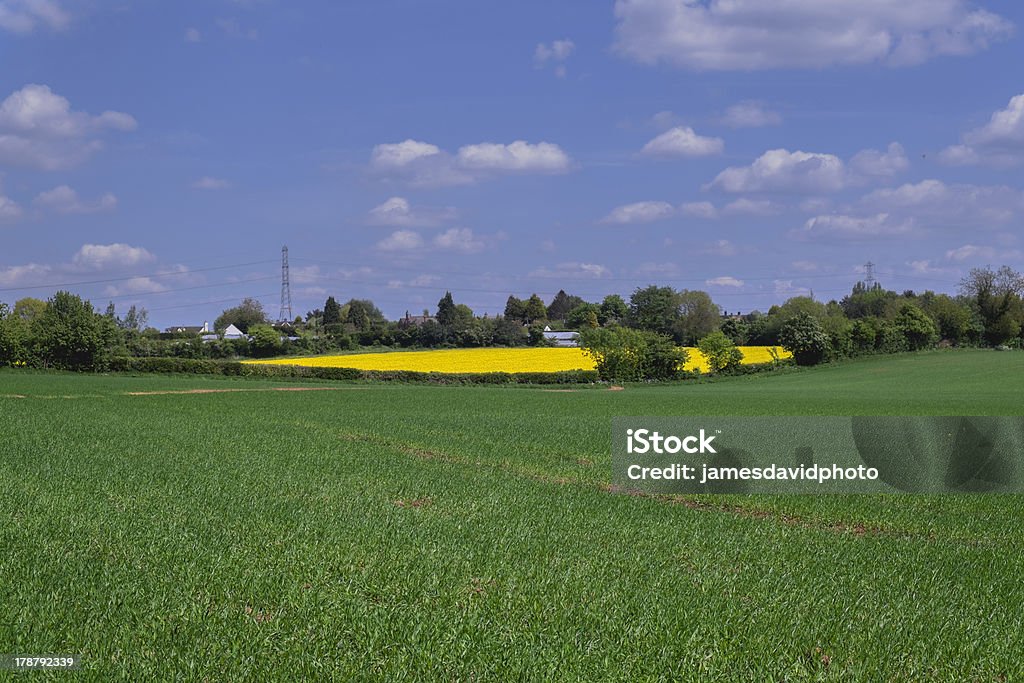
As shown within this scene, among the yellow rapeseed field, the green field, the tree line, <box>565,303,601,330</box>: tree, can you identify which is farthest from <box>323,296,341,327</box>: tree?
the green field

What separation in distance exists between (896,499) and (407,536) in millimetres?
12608

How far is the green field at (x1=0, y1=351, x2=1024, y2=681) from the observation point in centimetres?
832

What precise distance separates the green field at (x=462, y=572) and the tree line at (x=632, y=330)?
2443 inches

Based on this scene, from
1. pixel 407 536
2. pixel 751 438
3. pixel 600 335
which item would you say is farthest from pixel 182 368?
pixel 407 536

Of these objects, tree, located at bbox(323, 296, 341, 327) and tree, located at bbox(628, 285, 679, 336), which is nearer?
tree, located at bbox(628, 285, 679, 336)

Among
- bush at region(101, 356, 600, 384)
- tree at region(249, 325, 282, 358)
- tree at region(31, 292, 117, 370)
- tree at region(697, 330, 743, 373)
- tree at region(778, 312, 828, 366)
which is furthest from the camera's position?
tree at region(249, 325, 282, 358)

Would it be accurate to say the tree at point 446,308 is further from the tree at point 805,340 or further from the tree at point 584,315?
the tree at point 805,340

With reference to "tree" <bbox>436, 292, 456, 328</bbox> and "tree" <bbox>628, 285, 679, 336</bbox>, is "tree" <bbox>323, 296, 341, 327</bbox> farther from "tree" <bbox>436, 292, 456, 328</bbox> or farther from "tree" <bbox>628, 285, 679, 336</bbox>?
"tree" <bbox>628, 285, 679, 336</bbox>

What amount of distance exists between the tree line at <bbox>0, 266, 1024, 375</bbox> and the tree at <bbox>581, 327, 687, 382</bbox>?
0.58ft

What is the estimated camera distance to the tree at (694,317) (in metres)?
155

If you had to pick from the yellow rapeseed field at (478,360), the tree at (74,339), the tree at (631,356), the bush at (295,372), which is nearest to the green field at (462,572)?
the bush at (295,372)

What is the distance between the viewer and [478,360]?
103 metres

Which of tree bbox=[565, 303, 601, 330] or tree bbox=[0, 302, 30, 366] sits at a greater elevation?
tree bbox=[565, 303, 601, 330]

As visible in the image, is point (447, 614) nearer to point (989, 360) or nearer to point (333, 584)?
point (333, 584)
